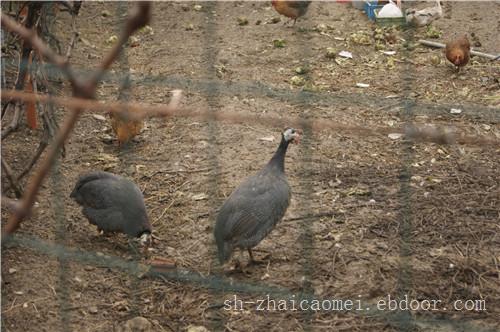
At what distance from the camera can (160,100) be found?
5008 millimetres

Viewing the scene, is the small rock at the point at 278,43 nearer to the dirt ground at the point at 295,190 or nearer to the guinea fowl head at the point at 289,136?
the dirt ground at the point at 295,190

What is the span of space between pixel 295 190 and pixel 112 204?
3.11 feet

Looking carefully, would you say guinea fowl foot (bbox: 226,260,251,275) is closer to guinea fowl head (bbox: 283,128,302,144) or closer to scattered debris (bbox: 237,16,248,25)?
guinea fowl head (bbox: 283,128,302,144)

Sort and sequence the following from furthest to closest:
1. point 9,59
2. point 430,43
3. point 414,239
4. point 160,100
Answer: point 430,43
point 160,100
point 9,59
point 414,239

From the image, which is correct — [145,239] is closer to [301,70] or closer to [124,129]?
[124,129]

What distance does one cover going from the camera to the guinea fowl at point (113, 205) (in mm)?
3383

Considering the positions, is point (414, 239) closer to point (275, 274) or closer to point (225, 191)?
point (275, 274)

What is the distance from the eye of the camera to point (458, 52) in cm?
516

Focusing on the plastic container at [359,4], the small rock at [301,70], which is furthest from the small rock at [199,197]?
the plastic container at [359,4]

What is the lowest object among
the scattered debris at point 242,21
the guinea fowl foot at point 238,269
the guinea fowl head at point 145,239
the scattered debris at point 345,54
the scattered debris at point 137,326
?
the scattered debris at point 345,54

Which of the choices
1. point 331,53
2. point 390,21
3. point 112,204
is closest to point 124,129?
point 112,204

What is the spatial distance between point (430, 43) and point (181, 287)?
352cm

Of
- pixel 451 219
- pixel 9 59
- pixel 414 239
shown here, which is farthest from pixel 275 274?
pixel 9 59

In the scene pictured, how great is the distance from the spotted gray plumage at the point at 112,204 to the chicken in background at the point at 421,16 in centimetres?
358
